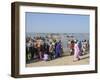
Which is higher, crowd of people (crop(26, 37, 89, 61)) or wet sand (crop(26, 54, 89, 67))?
crowd of people (crop(26, 37, 89, 61))

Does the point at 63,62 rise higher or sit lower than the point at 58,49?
lower

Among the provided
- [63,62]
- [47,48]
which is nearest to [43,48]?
[47,48]

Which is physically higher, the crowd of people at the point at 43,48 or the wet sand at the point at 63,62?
the crowd of people at the point at 43,48

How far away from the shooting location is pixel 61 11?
1.98 m

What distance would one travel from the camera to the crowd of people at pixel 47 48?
6.21 ft

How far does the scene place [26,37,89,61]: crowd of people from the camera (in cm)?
189

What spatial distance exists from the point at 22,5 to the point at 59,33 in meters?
0.38

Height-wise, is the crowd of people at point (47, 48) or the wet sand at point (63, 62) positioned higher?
the crowd of people at point (47, 48)

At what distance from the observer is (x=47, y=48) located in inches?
76.7

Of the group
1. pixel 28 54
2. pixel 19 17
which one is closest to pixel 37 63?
pixel 28 54

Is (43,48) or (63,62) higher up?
(43,48)

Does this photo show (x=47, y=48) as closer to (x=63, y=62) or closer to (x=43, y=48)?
(x=43, y=48)

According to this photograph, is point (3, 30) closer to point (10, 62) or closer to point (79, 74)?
point (10, 62)

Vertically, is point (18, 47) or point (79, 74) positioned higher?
point (18, 47)
